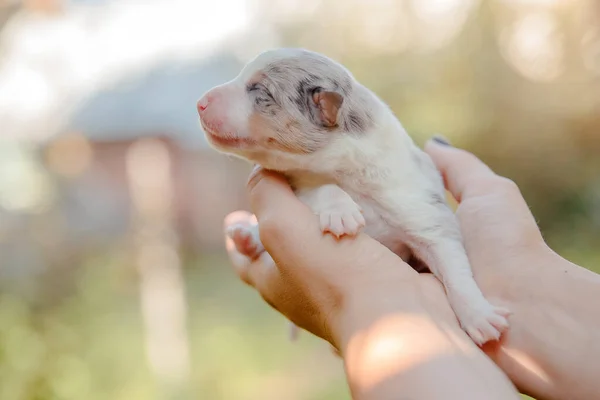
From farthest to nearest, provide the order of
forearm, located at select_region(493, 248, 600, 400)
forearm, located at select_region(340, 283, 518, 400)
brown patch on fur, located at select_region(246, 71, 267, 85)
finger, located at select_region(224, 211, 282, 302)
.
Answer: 1. finger, located at select_region(224, 211, 282, 302)
2. brown patch on fur, located at select_region(246, 71, 267, 85)
3. forearm, located at select_region(493, 248, 600, 400)
4. forearm, located at select_region(340, 283, 518, 400)

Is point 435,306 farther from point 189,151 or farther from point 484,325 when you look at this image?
point 189,151

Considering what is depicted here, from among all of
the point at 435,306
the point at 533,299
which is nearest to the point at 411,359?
the point at 435,306

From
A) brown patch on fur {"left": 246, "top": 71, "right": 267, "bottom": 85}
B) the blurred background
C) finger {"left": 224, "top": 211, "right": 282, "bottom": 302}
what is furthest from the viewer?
the blurred background

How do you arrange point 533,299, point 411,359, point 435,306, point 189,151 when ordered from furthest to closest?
point 189,151 < point 533,299 < point 435,306 < point 411,359

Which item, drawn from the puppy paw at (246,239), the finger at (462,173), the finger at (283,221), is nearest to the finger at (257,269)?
the puppy paw at (246,239)

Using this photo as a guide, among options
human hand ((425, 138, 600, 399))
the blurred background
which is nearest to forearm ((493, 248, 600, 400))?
human hand ((425, 138, 600, 399))

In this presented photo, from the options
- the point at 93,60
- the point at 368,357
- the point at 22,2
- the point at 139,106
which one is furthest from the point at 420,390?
the point at 139,106

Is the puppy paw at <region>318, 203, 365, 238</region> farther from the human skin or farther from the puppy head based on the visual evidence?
the puppy head
